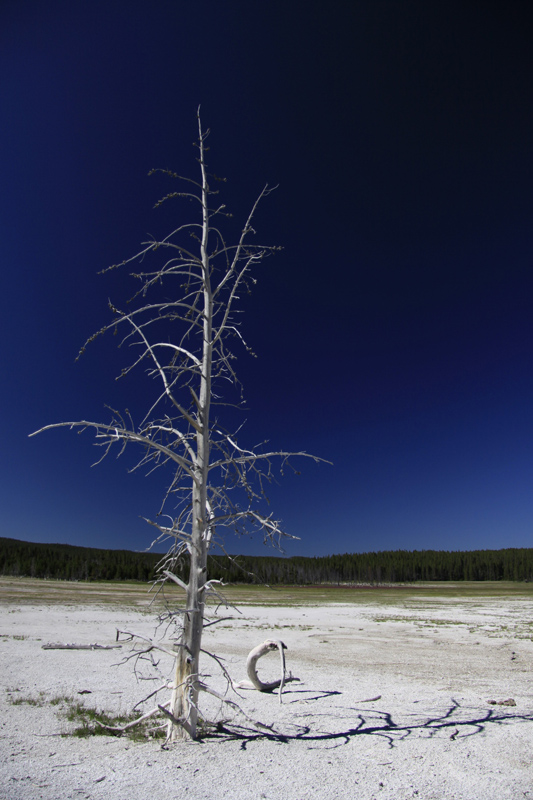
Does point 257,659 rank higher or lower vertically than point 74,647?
higher

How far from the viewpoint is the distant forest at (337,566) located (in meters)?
117

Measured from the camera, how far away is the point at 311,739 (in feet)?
24.6

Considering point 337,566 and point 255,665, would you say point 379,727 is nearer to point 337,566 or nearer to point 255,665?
point 255,665

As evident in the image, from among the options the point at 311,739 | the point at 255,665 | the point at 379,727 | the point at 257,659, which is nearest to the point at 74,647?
the point at 255,665

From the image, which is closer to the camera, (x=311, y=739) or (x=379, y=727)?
(x=311, y=739)

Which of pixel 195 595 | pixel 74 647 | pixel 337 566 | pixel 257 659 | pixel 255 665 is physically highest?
pixel 195 595

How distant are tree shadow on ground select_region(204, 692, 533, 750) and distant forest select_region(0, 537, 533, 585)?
114551mm

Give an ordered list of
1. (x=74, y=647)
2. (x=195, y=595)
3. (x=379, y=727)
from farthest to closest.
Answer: (x=74, y=647)
(x=379, y=727)
(x=195, y=595)

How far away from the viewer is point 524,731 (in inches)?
306

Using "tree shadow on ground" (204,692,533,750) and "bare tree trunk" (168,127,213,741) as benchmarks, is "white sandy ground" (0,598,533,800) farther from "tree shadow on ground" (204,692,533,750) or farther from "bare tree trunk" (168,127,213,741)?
"bare tree trunk" (168,127,213,741)

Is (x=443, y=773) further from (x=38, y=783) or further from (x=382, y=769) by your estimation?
(x=38, y=783)

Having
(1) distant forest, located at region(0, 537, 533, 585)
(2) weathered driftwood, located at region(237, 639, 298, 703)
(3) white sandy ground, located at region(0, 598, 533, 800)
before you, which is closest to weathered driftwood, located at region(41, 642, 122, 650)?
(3) white sandy ground, located at region(0, 598, 533, 800)

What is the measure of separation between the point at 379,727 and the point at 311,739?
1314 millimetres

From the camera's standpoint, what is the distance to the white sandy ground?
18.6 feet
